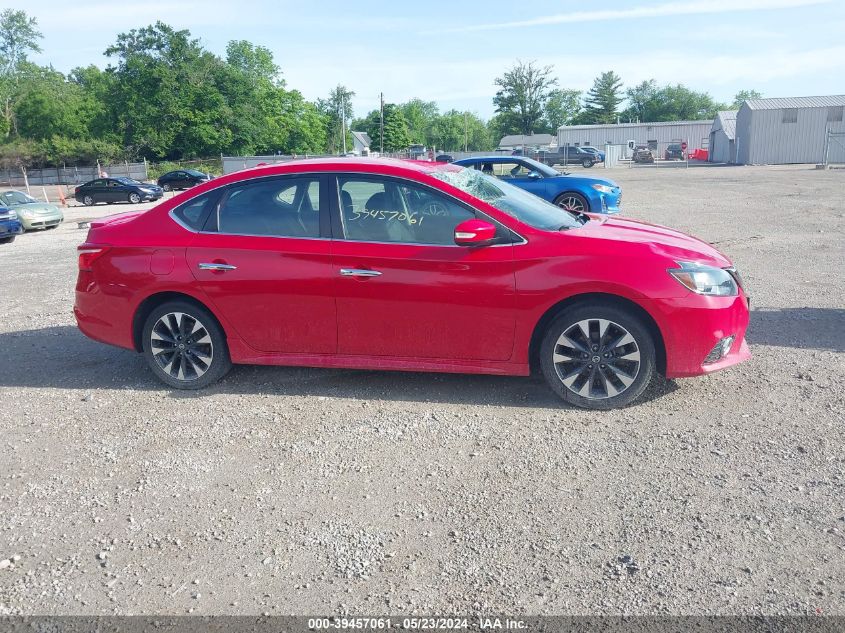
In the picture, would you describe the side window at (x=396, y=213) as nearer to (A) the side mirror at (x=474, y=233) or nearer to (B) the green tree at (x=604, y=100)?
(A) the side mirror at (x=474, y=233)

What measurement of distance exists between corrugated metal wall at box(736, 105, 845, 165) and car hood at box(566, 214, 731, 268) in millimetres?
53722

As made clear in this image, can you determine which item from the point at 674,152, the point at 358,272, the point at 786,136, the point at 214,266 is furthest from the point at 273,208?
the point at 674,152

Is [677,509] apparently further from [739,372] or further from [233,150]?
[233,150]

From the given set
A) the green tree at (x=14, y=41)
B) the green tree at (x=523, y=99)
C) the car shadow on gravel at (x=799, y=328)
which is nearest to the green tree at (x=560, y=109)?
the green tree at (x=523, y=99)

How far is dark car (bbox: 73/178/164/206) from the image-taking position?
35.8 meters

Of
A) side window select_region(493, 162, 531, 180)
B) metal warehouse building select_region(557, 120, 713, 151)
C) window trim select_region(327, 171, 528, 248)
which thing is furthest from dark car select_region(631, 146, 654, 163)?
window trim select_region(327, 171, 528, 248)

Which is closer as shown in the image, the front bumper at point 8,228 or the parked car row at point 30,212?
the front bumper at point 8,228

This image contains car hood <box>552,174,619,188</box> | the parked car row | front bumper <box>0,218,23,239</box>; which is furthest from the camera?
the parked car row

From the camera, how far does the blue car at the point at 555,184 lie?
15234mm

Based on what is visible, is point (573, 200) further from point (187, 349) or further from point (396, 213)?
point (187, 349)

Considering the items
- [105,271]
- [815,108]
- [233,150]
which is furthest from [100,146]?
[105,271]

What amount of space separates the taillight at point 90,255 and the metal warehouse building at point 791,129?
2183 inches

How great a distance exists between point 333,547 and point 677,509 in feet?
5.57

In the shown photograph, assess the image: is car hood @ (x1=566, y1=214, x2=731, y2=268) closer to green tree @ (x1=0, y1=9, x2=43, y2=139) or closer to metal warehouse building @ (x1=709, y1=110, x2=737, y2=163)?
metal warehouse building @ (x1=709, y1=110, x2=737, y2=163)
